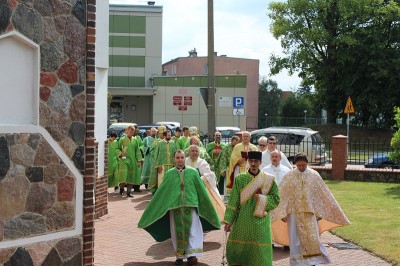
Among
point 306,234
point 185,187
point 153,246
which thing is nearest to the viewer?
point 306,234

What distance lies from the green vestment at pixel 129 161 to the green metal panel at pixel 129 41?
35158 mm

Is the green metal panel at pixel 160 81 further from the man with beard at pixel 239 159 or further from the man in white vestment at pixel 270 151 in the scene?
the man in white vestment at pixel 270 151

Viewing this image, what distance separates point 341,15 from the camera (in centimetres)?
4491

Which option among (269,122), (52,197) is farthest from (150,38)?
(52,197)

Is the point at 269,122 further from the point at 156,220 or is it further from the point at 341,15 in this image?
the point at 156,220

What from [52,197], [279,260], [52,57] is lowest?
[279,260]

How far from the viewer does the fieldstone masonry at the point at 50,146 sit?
21.3 feet

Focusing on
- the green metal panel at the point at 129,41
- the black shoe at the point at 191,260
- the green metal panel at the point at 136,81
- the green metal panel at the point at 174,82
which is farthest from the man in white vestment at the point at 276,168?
the green metal panel at the point at 129,41

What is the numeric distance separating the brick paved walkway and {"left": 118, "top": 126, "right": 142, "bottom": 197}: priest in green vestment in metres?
3.96

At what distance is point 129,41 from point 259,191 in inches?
1749

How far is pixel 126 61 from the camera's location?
51.5 meters

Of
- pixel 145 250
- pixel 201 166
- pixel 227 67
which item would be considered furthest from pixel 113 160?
pixel 227 67

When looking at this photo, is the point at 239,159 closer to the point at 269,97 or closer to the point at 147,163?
the point at 147,163

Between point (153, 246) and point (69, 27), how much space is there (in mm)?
4636
